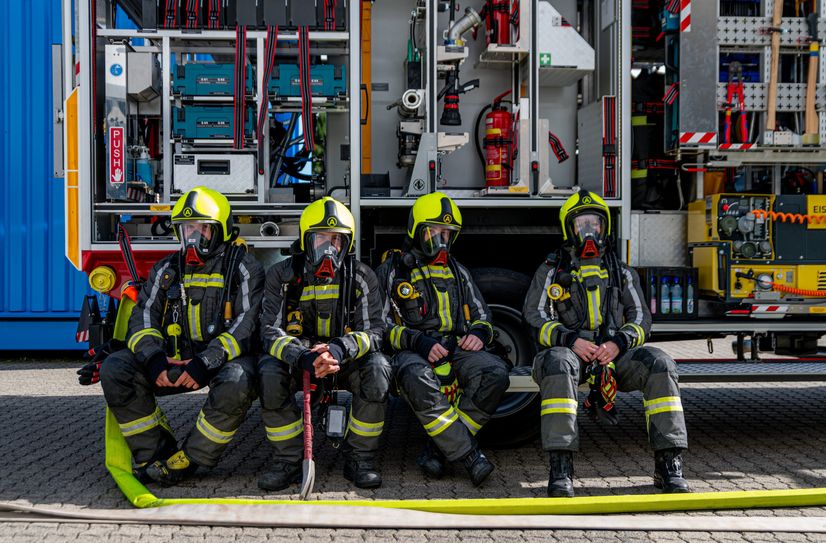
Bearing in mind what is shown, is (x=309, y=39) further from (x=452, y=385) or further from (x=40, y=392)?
(x=40, y=392)

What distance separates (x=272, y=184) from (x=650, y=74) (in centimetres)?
280

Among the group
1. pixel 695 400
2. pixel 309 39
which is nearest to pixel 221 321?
pixel 309 39

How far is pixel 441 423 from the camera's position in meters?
4.47

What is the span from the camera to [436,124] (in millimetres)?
5258

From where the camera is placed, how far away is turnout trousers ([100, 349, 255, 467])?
439cm

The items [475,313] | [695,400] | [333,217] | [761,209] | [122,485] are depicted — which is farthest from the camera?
[695,400]

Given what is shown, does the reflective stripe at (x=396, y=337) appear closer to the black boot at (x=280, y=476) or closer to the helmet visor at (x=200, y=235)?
the black boot at (x=280, y=476)

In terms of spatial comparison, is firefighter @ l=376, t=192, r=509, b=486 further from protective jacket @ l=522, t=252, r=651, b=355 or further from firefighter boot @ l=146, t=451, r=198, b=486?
firefighter boot @ l=146, t=451, r=198, b=486

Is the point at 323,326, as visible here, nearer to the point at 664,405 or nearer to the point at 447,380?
the point at 447,380

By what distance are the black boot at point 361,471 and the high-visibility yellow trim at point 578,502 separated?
0.31 meters

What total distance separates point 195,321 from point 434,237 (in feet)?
4.86

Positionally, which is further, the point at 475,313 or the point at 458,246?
the point at 458,246

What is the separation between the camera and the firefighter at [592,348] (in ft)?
14.0

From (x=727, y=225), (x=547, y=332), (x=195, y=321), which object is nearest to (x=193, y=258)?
(x=195, y=321)
